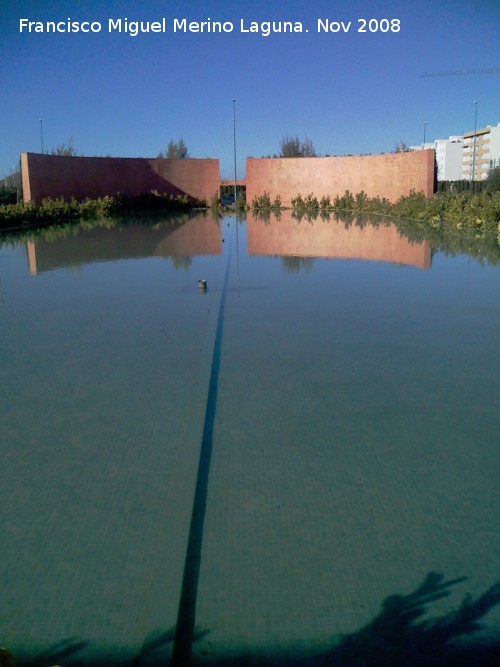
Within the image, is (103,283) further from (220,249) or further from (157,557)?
(157,557)

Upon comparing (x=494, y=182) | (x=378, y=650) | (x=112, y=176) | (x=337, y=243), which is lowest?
(x=378, y=650)

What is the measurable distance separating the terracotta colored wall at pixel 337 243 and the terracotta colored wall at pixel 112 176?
7.27 meters

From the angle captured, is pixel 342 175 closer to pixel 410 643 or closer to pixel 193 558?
pixel 193 558

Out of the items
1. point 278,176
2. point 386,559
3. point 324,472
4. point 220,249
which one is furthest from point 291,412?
point 278,176

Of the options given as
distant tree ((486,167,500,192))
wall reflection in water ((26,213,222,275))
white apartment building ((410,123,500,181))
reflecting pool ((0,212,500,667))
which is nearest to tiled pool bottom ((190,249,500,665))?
reflecting pool ((0,212,500,667))

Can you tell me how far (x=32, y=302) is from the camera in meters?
5.48

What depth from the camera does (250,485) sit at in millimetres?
2178

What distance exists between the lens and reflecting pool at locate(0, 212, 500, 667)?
4.97 ft

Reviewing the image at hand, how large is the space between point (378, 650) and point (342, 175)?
803 inches

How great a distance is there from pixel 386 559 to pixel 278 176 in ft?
69.2

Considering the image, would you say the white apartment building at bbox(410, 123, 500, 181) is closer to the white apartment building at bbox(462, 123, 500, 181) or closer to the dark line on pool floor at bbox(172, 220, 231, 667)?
the white apartment building at bbox(462, 123, 500, 181)

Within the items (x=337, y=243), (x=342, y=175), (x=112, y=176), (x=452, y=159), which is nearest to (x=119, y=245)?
(x=337, y=243)

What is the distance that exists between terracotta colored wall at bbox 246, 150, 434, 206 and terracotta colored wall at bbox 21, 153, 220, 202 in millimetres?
1979

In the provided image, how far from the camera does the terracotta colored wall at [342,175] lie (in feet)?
56.9
